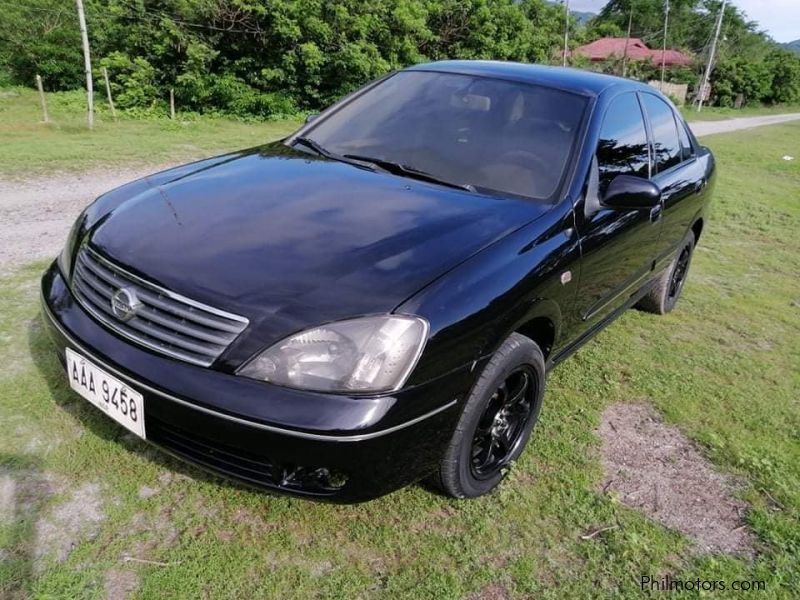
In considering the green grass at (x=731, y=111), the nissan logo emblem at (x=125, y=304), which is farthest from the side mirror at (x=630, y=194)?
the green grass at (x=731, y=111)

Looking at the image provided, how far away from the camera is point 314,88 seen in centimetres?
1741

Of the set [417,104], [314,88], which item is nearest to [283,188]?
[417,104]

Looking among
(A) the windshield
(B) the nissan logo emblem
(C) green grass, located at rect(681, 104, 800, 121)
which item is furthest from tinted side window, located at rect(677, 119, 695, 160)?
(C) green grass, located at rect(681, 104, 800, 121)

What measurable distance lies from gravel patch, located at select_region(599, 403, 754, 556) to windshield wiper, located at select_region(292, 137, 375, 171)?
1.69 m

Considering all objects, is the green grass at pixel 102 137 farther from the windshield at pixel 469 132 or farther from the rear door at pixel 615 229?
the rear door at pixel 615 229

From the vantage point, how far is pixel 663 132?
3.69 meters

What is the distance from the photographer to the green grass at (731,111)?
2942cm

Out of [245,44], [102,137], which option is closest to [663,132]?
[102,137]

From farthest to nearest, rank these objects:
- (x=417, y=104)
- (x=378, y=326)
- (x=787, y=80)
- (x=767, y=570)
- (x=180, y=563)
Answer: (x=787, y=80)
(x=417, y=104)
(x=767, y=570)
(x=180, y=563)
(x=378, y=326)

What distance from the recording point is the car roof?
2980 mm

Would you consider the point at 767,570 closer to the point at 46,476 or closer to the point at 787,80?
the point at 46,476

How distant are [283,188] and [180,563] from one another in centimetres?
143

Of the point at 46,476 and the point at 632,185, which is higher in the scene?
the point at 632,185

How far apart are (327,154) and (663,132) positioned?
2145 millimetres
